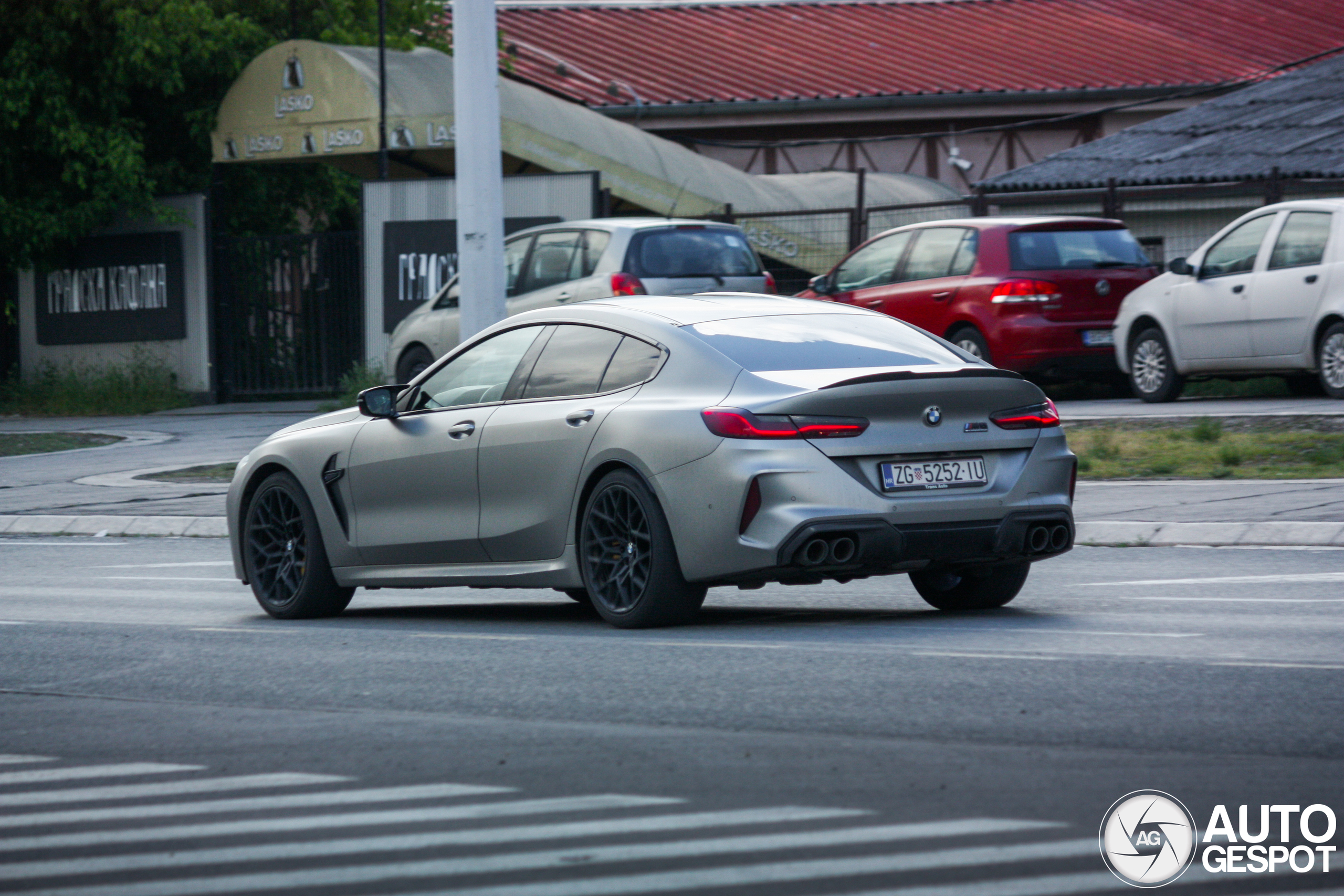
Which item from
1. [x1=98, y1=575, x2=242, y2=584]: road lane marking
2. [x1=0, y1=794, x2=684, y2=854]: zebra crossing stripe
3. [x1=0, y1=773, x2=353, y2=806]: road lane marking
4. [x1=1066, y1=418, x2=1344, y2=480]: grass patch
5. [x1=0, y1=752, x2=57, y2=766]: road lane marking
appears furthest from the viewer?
[x1=1066, y1=418, x2=1344, y2=480]: grass patch

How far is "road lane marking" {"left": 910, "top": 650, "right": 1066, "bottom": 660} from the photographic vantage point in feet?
23.8

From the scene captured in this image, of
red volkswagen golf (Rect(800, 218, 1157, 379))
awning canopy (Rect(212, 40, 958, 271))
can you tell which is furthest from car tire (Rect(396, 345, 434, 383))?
awning canopy (Rect(212, 40, 958, 271))

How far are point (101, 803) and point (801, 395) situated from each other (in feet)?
11.1

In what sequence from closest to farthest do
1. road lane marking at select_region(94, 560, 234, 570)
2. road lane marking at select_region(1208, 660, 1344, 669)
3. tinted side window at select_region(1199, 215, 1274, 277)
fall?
1. road lane marking at select_region(1208, 660, 1344, 669)
2. road lane marking at select_region(94, 560, 234, 570)
3. tinted side window at select_region(1199, 215, 1274, 277)

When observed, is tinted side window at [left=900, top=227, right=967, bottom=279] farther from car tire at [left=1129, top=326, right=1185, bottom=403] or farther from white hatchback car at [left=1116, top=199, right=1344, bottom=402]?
car tire at [left=1129, top=326, right=1185, bottom=403]

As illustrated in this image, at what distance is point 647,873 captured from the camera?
4.44 metres

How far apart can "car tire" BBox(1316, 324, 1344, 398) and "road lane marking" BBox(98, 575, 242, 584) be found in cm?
940

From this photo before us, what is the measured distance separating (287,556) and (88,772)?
4.02 metres

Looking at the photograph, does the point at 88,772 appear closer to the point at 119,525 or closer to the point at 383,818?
A: the point at 383,818

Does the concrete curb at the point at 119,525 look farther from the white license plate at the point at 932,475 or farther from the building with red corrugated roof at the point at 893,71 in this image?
the building with red corrugated roof at the point at 893,71

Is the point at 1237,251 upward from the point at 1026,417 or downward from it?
upward

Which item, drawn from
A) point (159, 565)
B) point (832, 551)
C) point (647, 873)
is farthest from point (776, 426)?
point (159, 565)

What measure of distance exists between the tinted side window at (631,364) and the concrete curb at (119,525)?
6.60m

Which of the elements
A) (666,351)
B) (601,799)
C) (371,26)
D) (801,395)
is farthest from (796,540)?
(371,26)
